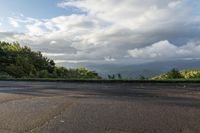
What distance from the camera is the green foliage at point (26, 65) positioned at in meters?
34.8

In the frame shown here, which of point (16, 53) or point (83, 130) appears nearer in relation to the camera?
point (83, 130)

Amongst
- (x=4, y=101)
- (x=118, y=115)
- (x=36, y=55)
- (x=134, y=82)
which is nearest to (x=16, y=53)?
(x=36, y=55)

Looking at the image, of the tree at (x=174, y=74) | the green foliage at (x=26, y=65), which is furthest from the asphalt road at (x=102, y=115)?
the green foliage at (x=26, y=65)

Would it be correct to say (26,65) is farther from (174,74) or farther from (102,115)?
(102,115)

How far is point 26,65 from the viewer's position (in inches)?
1437

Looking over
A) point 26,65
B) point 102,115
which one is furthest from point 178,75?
point 26,65

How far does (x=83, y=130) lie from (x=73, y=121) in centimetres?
81

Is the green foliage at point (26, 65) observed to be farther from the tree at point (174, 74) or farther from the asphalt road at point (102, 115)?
the asphalt road at point (102, 115)

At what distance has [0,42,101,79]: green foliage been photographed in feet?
114

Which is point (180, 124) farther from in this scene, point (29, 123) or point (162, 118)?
point (29, 123)

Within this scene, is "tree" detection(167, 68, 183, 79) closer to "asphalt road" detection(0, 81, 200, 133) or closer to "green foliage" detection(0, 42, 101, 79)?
"asphalt road" detection(0, 81, 200, 133)

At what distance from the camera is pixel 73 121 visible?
7629 mm

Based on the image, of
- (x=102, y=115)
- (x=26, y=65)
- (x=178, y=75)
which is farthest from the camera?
(x=26, y=65)

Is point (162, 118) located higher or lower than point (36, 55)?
lower
